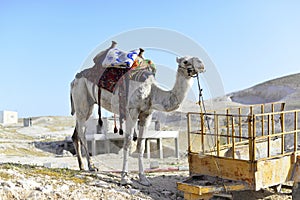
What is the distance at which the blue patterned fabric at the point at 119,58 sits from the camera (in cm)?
751

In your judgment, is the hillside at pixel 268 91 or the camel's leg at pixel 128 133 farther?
the hillside at pixel 268 91

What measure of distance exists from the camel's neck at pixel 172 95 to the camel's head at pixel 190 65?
0.14 metres

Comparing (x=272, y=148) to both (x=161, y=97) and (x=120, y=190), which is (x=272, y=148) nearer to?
(x=161, y=97)

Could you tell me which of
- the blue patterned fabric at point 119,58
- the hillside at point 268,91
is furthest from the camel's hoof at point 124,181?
the hillside at point 268,91

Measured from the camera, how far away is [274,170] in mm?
6961

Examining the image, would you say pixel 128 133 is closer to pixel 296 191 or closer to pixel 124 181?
pixel 124 181

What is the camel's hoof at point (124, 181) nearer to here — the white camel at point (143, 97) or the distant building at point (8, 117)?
the white camel at point (143, 97)

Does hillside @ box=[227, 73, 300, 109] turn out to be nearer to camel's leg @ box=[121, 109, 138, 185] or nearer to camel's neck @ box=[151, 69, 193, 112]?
camel's neck @ box=[151, 69, 193, 112]

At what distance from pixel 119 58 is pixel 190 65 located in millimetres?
1698

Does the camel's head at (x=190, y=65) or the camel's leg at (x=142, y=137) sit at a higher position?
the camel's head at (x=190, y=65)

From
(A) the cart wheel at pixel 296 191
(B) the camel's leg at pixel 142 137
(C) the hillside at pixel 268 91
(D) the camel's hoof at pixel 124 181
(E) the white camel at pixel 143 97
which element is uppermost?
(C) the hillside at pixel 268 91

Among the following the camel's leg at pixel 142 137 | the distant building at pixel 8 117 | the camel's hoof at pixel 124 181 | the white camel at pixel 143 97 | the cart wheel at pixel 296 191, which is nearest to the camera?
the white camel at pixel 143 97

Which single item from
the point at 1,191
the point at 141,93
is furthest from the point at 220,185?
the point at 1,191

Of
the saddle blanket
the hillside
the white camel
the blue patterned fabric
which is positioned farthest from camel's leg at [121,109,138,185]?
the hillside
